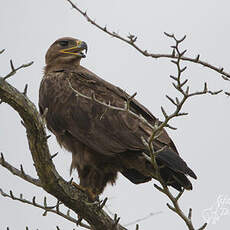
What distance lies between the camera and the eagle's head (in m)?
7.13

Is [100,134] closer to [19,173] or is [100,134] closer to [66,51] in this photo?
[19,173]

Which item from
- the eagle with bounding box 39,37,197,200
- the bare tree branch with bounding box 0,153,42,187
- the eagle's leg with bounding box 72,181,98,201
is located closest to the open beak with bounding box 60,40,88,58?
the eagle with bounding box 39,37,197,200

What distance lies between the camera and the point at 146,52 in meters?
4.54

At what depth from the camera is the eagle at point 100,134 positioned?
574 cm

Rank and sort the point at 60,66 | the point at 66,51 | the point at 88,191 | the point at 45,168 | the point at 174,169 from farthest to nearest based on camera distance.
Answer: the point at 66,51 → the point at 60,66 → the point at 88,191 → the point at 174,169 → the point at 45,168

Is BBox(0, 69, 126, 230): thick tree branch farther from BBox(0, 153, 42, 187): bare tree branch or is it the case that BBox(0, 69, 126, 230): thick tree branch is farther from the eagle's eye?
the eagle's eye

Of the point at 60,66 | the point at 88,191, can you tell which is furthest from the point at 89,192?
the point at 60,66

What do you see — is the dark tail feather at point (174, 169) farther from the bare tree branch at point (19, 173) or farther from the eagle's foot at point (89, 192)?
the bare tree branch at point (19, 173)

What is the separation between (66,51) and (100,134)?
1.69 m

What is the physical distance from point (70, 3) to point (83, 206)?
180cm

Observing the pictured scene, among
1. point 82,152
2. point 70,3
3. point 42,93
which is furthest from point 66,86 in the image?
point 70,3

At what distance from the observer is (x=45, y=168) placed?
477 centimetres

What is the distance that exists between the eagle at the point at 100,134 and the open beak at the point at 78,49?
58 cm

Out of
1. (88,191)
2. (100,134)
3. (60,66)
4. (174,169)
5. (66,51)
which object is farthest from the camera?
(66,51)
